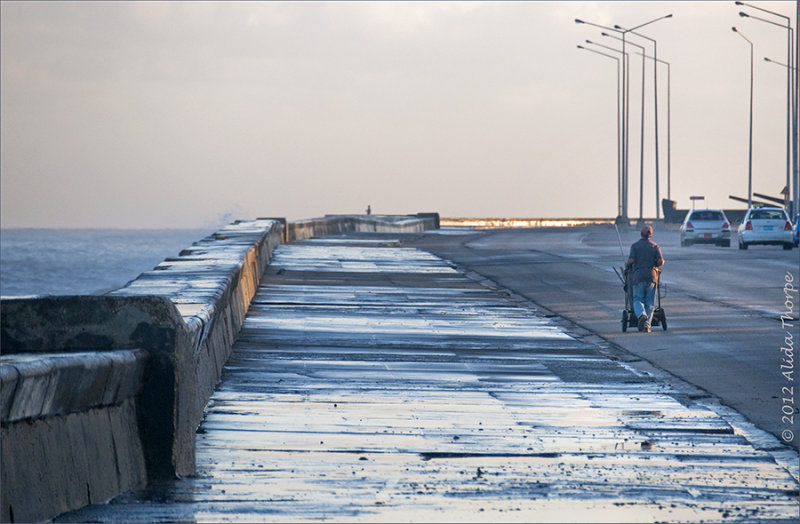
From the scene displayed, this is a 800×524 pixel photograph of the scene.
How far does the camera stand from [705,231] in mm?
52531

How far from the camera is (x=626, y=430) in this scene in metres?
9.88

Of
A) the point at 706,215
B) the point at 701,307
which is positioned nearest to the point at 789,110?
the point at 706,215

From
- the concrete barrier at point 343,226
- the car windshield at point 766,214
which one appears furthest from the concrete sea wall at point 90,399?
the car windshield at point 766,214

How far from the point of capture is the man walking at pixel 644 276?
19203 millimetres

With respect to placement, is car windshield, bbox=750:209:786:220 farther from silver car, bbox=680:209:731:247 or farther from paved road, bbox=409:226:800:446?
silver car, bbox=680:209:731:247

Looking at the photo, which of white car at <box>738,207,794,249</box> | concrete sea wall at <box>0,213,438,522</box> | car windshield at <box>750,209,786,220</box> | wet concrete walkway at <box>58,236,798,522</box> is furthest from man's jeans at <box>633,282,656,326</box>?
car windshield at <box>750,209,786,220</box>

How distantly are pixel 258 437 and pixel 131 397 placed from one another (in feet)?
6.50

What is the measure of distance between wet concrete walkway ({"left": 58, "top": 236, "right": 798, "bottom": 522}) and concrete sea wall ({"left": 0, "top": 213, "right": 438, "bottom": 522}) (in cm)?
19

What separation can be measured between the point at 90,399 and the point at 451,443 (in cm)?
314

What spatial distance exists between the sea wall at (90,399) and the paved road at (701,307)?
476cm

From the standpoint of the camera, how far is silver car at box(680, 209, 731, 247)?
52594 mm

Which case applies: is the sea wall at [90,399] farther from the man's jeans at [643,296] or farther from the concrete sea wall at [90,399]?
the man's jeans at [643,296]

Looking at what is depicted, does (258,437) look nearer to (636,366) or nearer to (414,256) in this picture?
(636,366)

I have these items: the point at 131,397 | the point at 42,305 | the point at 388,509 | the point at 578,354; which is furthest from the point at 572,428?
the point at 578,354
